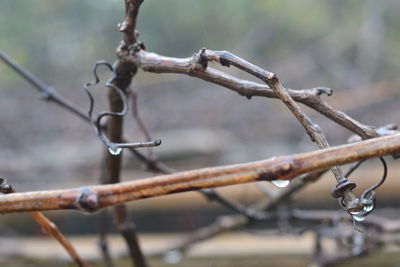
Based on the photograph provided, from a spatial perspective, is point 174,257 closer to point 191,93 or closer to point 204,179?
point 204,179

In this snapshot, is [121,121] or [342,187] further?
[121,121]

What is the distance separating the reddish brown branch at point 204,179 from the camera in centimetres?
16

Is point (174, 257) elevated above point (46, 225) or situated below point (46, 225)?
above

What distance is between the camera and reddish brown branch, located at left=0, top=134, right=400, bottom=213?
16cm

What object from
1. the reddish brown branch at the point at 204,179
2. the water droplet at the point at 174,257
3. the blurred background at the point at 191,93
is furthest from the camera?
the blurred background at the point at 191,93

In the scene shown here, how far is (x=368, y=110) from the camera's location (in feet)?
5.18

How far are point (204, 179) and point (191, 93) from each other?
177cm

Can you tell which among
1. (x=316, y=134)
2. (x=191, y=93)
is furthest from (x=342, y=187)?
(x=191, y=93)

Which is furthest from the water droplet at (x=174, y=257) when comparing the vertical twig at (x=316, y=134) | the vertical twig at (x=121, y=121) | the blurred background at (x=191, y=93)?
the vertical twig at (x=316, y=134)

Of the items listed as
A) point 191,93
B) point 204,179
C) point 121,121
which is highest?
point 191,93

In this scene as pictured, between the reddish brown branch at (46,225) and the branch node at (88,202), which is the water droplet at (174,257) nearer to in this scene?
the reddish brown branch at (46,225)

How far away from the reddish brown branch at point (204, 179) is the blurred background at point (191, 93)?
53cm

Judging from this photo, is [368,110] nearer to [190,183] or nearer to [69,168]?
[69,168]

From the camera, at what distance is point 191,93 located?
6.33ft
